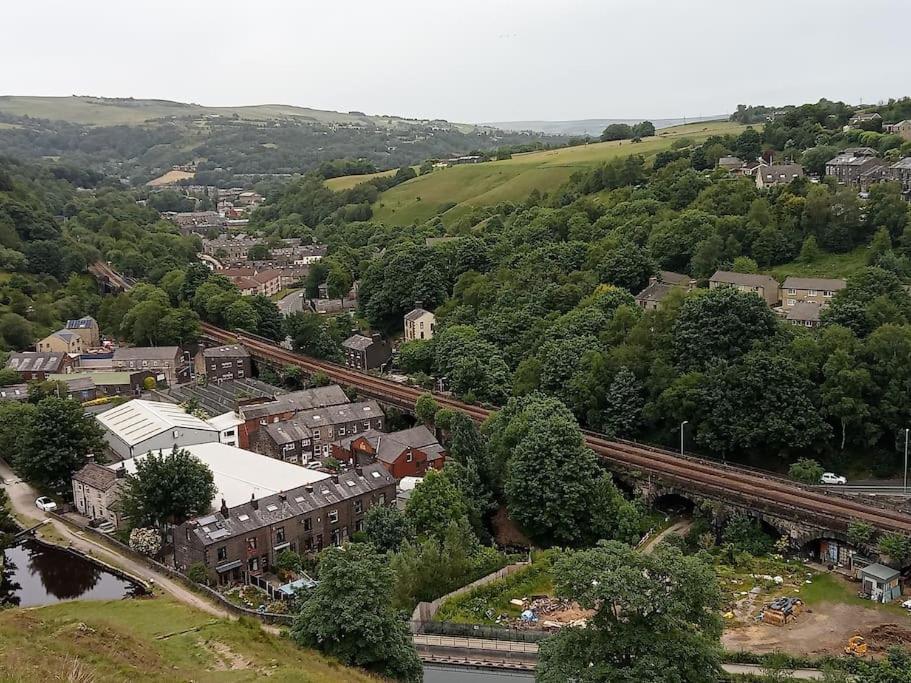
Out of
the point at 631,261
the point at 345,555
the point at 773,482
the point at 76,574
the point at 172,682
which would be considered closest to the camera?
the point at 172,682

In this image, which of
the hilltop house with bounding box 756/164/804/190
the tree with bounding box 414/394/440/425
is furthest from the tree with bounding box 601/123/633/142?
the tree with bounding box 414/394/440/425

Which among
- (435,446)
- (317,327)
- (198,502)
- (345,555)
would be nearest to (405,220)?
(317,327)

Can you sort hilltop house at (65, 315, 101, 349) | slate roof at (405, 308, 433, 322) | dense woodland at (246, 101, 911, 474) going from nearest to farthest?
dense woodland at (246, 101, 911, 474) < slate roof at (405, 308, 433, 322) < hilltop house at (65, 315, 101, 349)

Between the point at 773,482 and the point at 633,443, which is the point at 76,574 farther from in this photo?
the point at 773,482

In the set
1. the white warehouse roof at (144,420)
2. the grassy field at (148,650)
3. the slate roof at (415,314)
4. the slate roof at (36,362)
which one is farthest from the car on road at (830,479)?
the slate roof at (36,362)

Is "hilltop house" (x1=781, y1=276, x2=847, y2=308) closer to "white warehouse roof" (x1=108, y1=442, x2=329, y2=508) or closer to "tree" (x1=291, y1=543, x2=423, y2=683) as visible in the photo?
"white warehouse roof" (x1=108, y1=442, x2=329, y2=508)

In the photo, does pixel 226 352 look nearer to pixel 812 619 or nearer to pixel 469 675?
pixel 469 675
